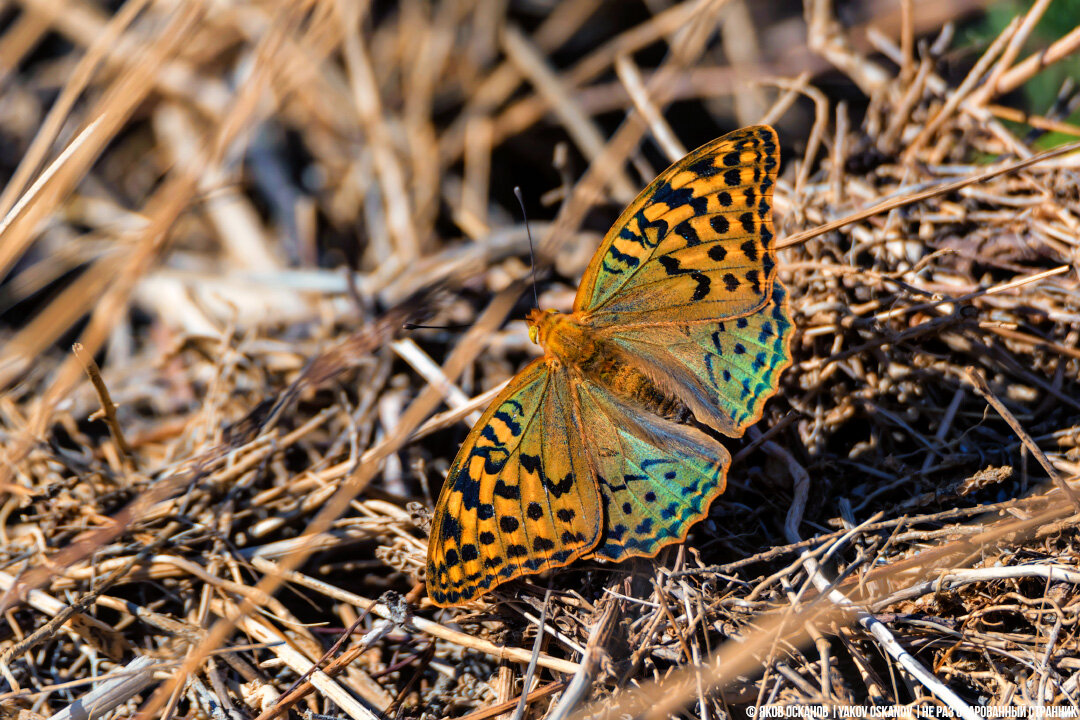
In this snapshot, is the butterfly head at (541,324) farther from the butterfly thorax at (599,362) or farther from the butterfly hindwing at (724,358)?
the butterfly hindwing at (724,358)

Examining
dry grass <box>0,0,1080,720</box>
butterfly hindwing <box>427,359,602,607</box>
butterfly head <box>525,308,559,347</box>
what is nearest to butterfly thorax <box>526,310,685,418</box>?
butterfly head <box>525,308,559,347</box>

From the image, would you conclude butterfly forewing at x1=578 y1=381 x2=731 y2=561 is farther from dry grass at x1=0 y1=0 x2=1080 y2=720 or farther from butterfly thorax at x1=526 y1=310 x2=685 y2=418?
dry grass at x1=0 y1=0 x2=1080 y2=720

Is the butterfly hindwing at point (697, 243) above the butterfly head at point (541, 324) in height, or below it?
above

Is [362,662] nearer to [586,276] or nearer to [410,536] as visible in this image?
[410,536]

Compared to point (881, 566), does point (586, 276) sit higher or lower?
higher

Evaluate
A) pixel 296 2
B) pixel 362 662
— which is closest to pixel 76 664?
pixel 362 662

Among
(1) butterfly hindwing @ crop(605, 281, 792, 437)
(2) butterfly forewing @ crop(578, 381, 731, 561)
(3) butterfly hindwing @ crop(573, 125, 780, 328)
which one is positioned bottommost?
(2) butterfly forewing @ crop(578, 381, 731, 561)

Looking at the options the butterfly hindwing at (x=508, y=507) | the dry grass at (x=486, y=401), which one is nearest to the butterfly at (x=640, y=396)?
the butterfly hindwing at (x=508, y=507)

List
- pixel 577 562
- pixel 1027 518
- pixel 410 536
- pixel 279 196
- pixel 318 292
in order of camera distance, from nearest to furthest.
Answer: pixel 1027 518 < pixel 577 562 < pixel 410 536 < pixel 318 292 < pixel 279 196
